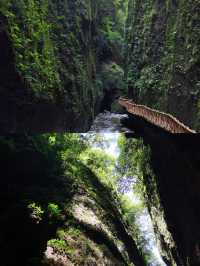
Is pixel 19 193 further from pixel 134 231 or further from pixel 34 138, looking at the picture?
pixel 134 231

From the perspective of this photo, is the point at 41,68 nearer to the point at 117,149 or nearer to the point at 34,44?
the point at 34,44

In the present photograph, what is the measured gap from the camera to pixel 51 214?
28.1ft

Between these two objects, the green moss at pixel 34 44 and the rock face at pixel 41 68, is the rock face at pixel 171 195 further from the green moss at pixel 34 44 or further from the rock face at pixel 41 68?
the green moss at pixel 34 44

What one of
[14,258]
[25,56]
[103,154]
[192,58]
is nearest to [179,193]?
[192,58]

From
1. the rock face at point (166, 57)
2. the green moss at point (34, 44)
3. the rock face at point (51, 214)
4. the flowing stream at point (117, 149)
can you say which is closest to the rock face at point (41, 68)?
the green moss at point (34, 44)

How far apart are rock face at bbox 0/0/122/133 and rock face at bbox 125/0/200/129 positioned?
2.12 meters

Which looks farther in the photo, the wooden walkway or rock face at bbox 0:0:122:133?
rock face at bbox 0:0:122:133

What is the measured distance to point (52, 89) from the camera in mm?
7602

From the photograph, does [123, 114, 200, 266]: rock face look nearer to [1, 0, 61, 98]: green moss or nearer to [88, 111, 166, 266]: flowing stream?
[88, 111, 166, 266]: flowing stream

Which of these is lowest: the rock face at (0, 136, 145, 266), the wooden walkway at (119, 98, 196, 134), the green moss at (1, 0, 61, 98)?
the rock face at (0, 136, 145, 266)

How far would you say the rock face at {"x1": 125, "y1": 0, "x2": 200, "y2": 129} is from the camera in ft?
22.9

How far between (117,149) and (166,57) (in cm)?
907

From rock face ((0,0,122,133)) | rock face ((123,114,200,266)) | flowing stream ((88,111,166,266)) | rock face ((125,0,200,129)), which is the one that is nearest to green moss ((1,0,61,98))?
rock face ((0,0,122,133))

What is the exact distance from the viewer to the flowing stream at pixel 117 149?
47.0 feet
